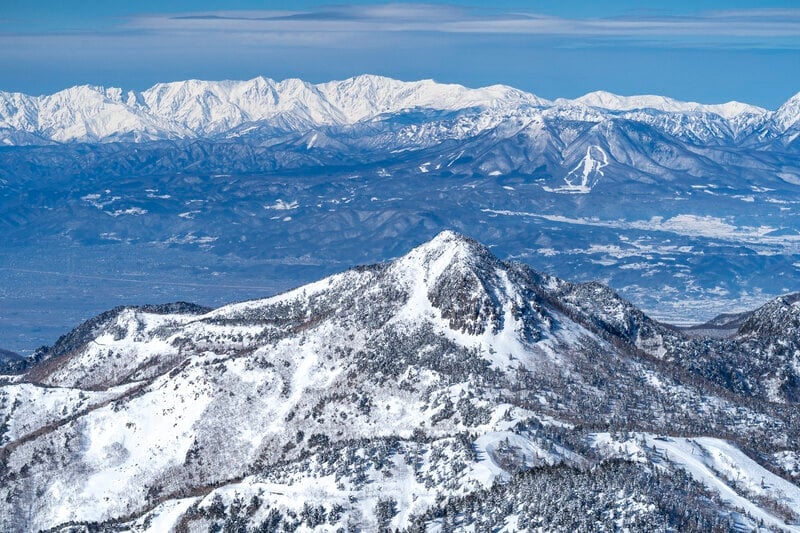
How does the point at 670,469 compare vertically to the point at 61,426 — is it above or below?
above

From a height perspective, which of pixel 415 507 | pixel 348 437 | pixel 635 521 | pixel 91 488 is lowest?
pixel 91 488

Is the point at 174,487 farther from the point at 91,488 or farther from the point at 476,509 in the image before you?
the point at 476,509

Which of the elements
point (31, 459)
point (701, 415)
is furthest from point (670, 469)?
point (31, 459)

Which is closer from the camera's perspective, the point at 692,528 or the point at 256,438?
the point at 692,528

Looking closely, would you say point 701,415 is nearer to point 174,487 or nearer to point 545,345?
point 545,345

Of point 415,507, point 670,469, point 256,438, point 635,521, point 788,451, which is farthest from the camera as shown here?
point 256,438

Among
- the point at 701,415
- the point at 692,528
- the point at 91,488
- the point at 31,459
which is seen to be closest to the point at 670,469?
the point at 692,528

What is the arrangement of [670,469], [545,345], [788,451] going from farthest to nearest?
1. [545,345]
2. [788,451]
3. [670,469]
